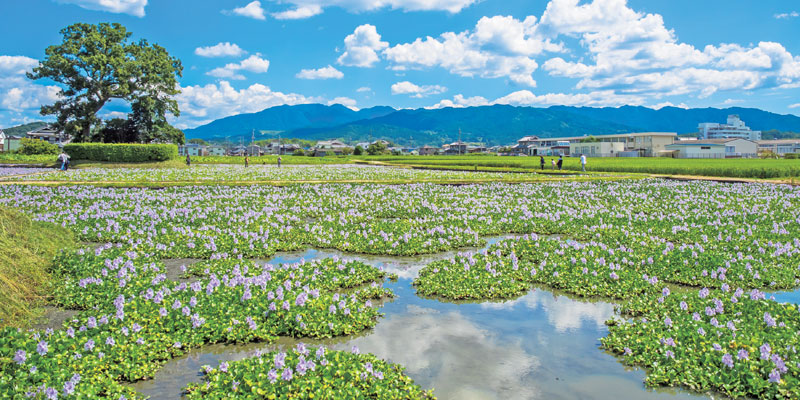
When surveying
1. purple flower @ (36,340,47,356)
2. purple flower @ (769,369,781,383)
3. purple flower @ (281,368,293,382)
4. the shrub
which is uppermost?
the shrub

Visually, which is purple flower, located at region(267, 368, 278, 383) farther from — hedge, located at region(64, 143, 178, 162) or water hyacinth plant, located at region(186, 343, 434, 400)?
hedge, located at region(64, 143, 178, 162)

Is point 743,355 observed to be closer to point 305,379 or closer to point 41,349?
point 305,379

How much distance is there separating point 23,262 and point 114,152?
4718 cm

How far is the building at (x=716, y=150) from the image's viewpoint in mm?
96438

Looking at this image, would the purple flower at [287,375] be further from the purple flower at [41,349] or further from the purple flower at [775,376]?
the purple flower at [775,376]

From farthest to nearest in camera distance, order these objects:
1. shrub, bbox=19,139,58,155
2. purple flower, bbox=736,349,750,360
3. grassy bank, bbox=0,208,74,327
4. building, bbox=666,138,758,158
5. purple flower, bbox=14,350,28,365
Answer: building, bbox=666,138,758,158 < shrub, bbox=19,139,58,155 < grassy bank, bbox=0,208,74,327 < purple flower, bbox=736,349,750,360 < purple flower, bbox=14,350,28,365

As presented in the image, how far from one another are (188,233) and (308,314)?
676 cm

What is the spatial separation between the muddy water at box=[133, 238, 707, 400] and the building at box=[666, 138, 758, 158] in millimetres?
101851

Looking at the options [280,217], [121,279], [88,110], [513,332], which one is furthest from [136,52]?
[513,332]

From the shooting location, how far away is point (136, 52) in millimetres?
59938

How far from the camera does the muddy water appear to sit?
5.59m

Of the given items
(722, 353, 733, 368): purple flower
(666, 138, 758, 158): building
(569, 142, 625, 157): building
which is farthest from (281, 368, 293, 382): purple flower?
(569, 142, 625, 157): building

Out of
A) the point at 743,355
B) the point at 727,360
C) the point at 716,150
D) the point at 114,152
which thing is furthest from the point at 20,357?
the point at 716,150

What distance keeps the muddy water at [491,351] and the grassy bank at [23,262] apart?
2942mm
